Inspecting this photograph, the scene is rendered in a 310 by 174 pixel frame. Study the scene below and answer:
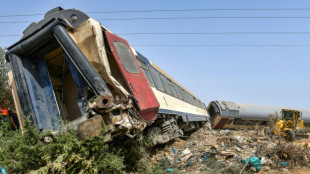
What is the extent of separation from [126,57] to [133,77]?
49cm

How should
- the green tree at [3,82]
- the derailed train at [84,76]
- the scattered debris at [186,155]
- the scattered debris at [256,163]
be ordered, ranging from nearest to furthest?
the derailed train at [84,76] → the scattered debris at [256,163] → the scattered debris at [186,155] → the green tree at [3,82]

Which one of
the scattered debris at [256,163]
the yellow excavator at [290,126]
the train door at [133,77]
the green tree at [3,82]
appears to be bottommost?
the yellow excavator at [290,126]

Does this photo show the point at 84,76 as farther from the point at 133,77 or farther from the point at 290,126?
the point at 290,126

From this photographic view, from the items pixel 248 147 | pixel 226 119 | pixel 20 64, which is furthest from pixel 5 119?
pixel 226 119

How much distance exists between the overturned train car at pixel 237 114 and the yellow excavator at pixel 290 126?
104 inches

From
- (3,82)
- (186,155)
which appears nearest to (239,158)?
(186,155)

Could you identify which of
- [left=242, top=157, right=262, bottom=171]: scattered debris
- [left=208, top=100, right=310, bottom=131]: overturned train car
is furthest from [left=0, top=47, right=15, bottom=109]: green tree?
[left=242, top=157, right=262, bottom=171]: scattered debris

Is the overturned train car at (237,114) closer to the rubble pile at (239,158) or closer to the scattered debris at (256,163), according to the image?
the rubble pile at (239,158)

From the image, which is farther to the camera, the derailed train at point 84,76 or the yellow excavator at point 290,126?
the yellow excavator at point 290,126

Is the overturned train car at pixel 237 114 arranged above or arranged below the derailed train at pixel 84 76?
below

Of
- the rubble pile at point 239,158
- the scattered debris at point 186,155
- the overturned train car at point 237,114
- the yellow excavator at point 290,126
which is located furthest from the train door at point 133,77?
the overturned train car at point 237,114

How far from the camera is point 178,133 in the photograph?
723 centimetres

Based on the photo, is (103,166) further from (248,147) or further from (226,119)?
(226,119)

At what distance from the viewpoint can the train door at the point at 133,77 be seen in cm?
468
